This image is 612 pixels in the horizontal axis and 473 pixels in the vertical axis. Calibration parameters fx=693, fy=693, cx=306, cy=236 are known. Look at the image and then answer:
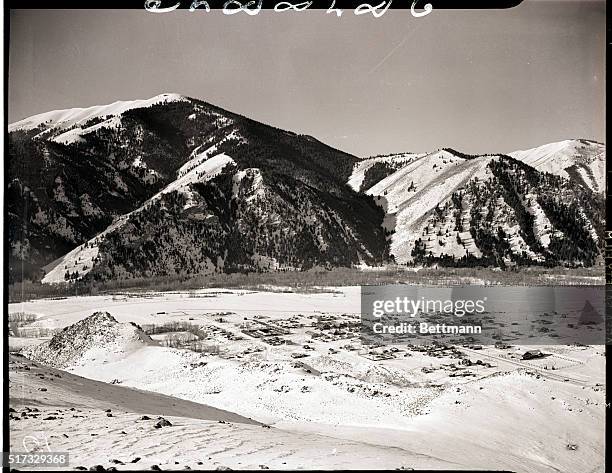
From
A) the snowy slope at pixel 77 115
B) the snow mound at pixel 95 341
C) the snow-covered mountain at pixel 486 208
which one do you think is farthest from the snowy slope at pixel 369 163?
the snow mound at pixel 95 341

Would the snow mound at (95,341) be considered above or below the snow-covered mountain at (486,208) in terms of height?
below

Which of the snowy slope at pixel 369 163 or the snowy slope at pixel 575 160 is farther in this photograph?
the snowy slope at pixel 369 163

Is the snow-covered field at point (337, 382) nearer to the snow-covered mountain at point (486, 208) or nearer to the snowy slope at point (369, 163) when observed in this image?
the snow-covered mountain at point (486, 208)

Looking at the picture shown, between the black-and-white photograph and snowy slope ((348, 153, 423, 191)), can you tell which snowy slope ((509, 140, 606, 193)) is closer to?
the black-and-white photograph

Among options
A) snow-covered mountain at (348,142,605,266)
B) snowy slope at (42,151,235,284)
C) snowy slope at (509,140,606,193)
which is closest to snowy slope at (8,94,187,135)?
snowy slope at (42,151,235,284)

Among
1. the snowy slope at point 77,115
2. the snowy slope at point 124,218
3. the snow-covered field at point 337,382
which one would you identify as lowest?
the snow-covered field at point 337,382

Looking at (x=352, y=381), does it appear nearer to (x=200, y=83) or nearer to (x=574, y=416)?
(x=574, y=416)
